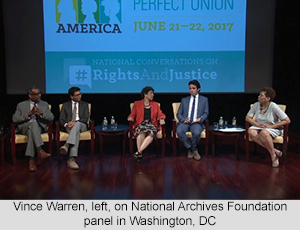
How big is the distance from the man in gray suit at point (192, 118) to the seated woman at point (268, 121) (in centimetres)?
68

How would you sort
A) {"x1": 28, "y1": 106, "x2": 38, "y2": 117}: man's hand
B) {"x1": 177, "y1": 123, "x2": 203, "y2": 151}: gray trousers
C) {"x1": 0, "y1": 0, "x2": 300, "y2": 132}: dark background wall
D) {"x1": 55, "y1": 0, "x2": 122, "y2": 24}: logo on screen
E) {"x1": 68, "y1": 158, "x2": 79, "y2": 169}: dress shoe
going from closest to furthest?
{"x1": 68, "y1": 158, "x2": 79, "y2": 169}: dress shoe → {"x1": 28, "y1": 106, "x2": 38, "y2": 117}: man's hand → {"x1": 177, "y1": 123, "x2": 203, "y2": 151}: gray trousers → {"x1": 55, "y1": 0, "x2": 122, "y2": 24}: logo on screen → {"x1": 0, "y1": 0, "x2": 300, "y2": 132}: dark background wall

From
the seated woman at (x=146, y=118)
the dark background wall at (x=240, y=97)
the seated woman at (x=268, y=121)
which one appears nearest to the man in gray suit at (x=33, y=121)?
the seated woman at (x=146, y=118)

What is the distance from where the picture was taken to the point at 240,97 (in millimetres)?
6609

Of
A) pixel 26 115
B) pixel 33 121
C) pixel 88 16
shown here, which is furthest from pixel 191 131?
pixel 88 16

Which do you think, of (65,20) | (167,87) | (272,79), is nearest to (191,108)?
(167,87)

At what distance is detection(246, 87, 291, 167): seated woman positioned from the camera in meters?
4.61

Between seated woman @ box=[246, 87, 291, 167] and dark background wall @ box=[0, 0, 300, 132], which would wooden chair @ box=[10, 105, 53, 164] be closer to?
dark background wall @ box=[0, 0, 300, 132]

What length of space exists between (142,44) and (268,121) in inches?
104

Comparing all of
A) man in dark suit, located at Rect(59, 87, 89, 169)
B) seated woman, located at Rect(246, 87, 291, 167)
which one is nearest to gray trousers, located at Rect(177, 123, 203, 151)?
seated woman, located at Rect(246, 87, 291, 167)

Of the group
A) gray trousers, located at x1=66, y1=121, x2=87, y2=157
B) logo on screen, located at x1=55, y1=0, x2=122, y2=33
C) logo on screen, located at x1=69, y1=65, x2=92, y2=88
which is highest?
logo on screen, located at x1=55, y1=0, x2=122, y2=33

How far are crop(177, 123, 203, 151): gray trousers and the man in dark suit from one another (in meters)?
1.35

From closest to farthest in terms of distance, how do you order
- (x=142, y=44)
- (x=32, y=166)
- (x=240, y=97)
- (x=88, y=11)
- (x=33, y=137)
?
1. (x=32, y=166)
2. (x=33, y=137)
3. (x=88, y=11)
4. (x=142, y=44)
5. (x=240, y=97)

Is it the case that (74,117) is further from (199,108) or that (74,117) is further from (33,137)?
(199,108)

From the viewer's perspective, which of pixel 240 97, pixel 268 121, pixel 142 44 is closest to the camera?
pixel 268 121
